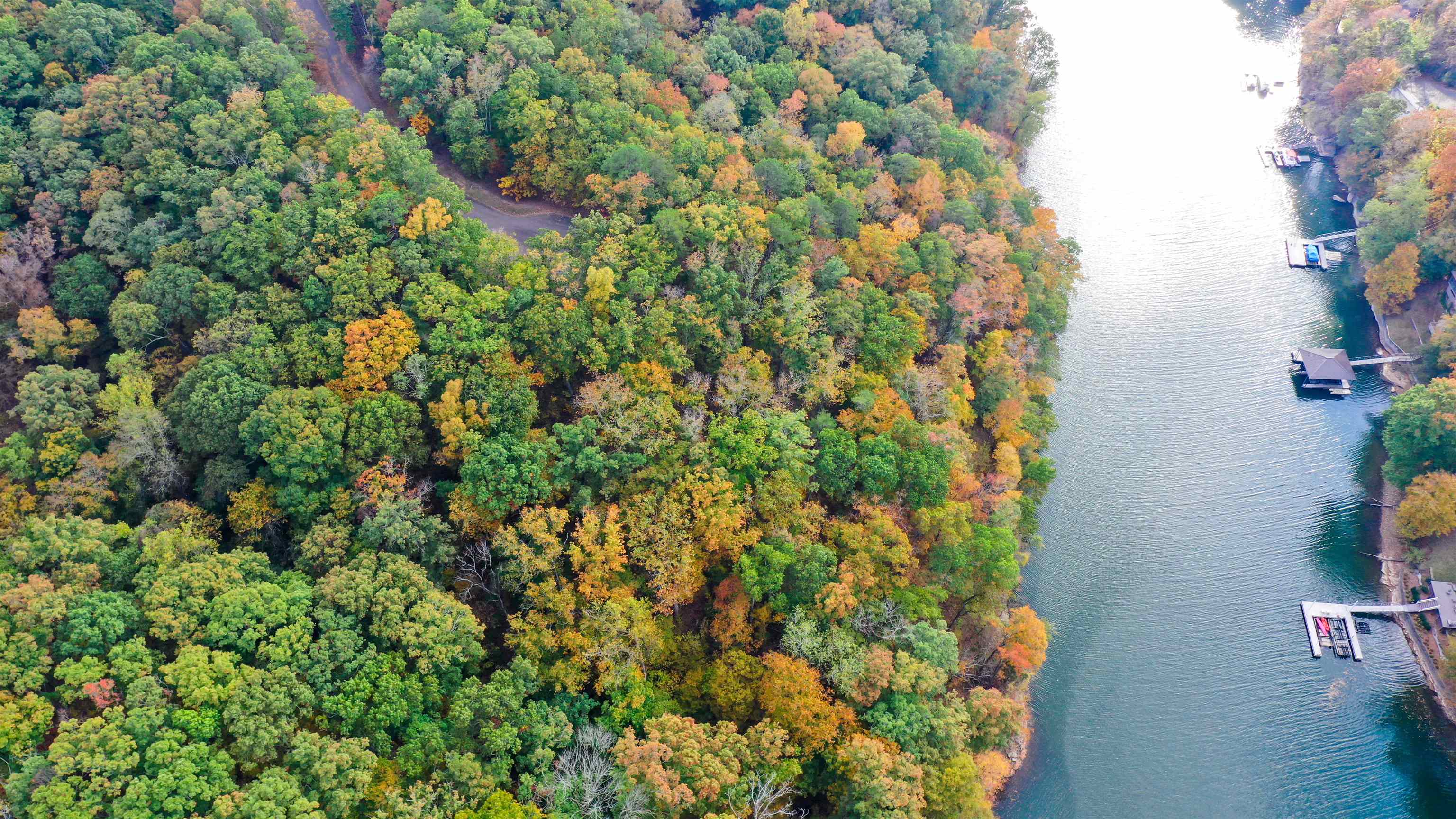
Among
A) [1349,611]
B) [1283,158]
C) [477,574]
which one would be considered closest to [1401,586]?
[1349,611]

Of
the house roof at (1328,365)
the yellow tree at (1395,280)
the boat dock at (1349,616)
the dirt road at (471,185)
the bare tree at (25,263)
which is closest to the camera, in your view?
the bare tree at (25,263)

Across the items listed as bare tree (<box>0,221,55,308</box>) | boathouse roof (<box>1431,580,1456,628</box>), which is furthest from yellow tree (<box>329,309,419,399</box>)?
boathouse roof (<box>1431,580,1456,628</box>)

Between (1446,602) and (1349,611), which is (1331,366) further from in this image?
(1349,611)

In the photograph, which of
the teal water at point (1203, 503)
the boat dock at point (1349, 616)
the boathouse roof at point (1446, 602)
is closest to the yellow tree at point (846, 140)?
the teal water at point (1203, 503)

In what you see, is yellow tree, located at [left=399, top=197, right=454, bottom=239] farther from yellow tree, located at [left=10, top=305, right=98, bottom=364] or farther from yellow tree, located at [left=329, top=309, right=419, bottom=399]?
yellow tree, located at [left=10, top=305, right=98, bottom=364]

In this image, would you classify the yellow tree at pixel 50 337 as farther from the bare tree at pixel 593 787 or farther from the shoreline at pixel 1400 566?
the shoreline at pixel 1400 566

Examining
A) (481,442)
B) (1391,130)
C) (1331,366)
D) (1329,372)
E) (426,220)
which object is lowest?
(1329,372)
